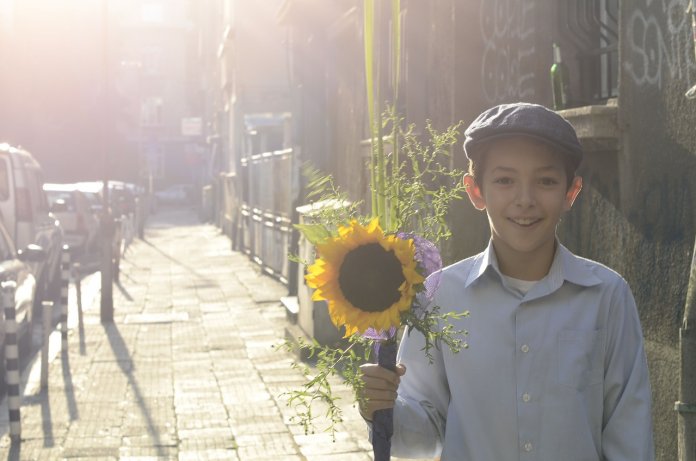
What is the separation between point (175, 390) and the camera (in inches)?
396

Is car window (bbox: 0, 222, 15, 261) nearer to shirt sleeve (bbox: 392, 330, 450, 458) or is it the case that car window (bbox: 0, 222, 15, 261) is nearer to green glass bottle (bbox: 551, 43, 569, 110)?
green glass bottle (bbox: 551, 43, 569, 110)

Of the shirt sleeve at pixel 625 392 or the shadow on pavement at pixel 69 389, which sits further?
the shadow on pavement at pixel 69 389

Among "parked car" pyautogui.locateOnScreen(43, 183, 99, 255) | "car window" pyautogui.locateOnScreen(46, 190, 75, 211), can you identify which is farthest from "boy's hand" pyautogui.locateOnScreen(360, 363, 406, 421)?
"car window" pyautogui.locateOnScreen(46, 190, 75, 211)

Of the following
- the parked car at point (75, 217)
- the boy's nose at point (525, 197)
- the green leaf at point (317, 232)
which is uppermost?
the boy's nose at point (525, 197)

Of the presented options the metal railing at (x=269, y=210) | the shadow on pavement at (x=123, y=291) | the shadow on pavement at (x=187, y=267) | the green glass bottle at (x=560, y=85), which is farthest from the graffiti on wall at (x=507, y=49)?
the shadow on pavement at (x=187, y=267)

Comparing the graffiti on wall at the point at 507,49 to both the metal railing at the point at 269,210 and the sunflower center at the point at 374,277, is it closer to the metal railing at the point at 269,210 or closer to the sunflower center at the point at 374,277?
the sunflower center at the point at 374,277

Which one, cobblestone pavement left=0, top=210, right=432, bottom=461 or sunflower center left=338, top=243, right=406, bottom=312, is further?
cobblestone pavement left=0, top=210, right=432, bottom=461

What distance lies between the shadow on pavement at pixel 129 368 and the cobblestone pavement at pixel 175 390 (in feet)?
0.03

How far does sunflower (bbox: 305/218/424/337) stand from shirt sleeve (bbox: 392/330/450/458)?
308mm

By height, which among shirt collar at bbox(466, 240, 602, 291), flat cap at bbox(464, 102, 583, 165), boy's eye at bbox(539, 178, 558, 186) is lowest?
shirt collar at bbox(466, 240, 602, 291)

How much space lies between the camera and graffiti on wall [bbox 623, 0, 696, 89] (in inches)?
205

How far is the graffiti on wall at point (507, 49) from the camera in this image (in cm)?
738

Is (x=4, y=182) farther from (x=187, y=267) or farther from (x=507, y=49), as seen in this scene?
(x=187, y=267)

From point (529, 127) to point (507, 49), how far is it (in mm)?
5304
